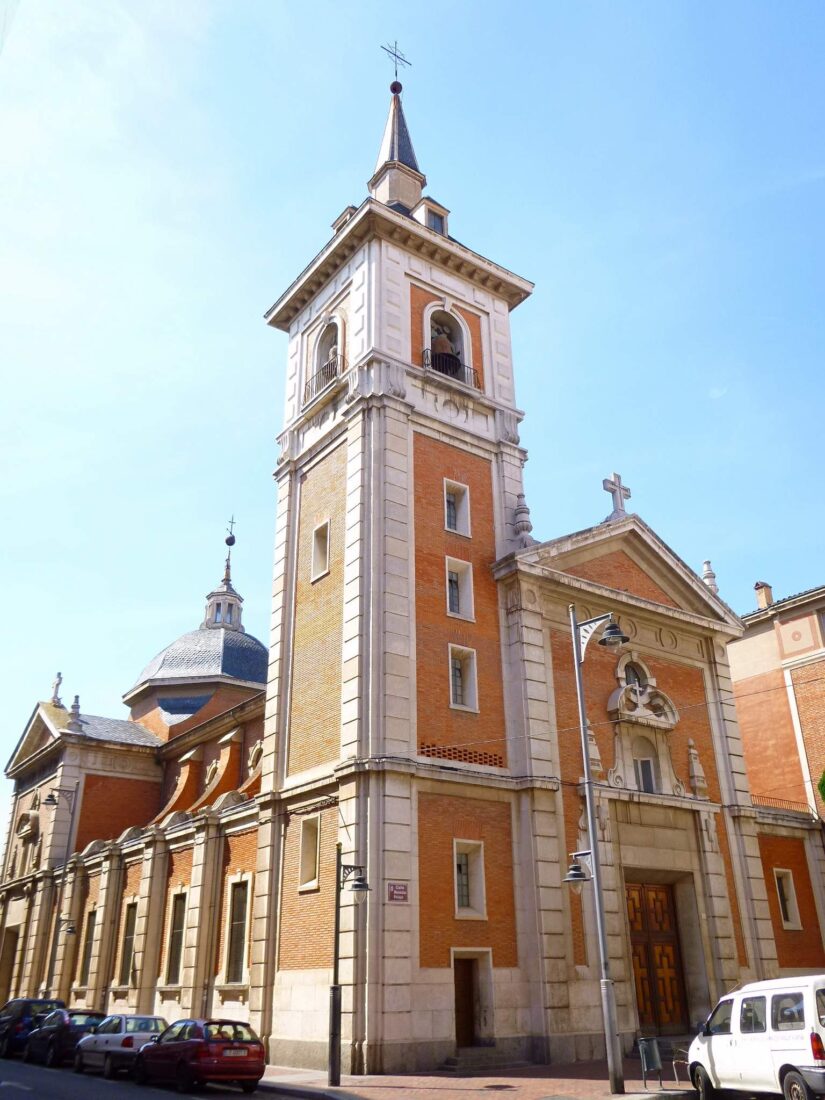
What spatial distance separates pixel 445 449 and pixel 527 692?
7.33m

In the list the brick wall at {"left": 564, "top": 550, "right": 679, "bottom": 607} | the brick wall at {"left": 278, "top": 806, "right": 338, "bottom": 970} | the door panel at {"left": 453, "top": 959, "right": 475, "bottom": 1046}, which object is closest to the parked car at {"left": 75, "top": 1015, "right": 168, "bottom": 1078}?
the brick wall at {"left": 278, "top": 806, "right": 338, "bottom": 970}

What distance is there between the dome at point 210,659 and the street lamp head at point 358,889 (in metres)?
30.6

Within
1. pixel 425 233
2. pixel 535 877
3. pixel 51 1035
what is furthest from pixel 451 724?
pixel 425 233

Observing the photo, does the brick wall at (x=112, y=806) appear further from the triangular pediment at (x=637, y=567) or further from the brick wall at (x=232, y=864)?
the triangular pediment at (x=637, y=567)

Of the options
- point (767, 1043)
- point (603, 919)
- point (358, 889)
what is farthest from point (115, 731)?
point (767, 1043)

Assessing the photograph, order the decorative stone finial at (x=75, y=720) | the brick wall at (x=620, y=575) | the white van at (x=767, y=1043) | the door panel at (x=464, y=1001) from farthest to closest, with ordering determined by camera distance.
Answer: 1. the decorative stone finial at (x=75, y=720)
2. the brick wall at (x=620, y=575)
3. the door panel at (x=464, y=1001)
4. the white van at (x=767, y=1043)

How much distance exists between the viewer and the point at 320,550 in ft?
87.4

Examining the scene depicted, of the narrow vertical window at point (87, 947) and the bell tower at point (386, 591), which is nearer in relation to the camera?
the bell tower at point (386, 591)

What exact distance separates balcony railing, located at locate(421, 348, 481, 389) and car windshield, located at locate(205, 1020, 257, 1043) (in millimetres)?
18184

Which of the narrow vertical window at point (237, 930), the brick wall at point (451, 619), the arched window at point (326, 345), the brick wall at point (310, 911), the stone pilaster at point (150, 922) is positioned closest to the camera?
the brick wall at point (310, 911)

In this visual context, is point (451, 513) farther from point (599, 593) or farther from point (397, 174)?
point (397, 174)

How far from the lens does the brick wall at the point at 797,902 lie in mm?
27547

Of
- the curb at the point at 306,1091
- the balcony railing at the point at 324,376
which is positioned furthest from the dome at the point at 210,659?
the curb at the point at 306,1091

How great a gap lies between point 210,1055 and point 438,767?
755 cm
